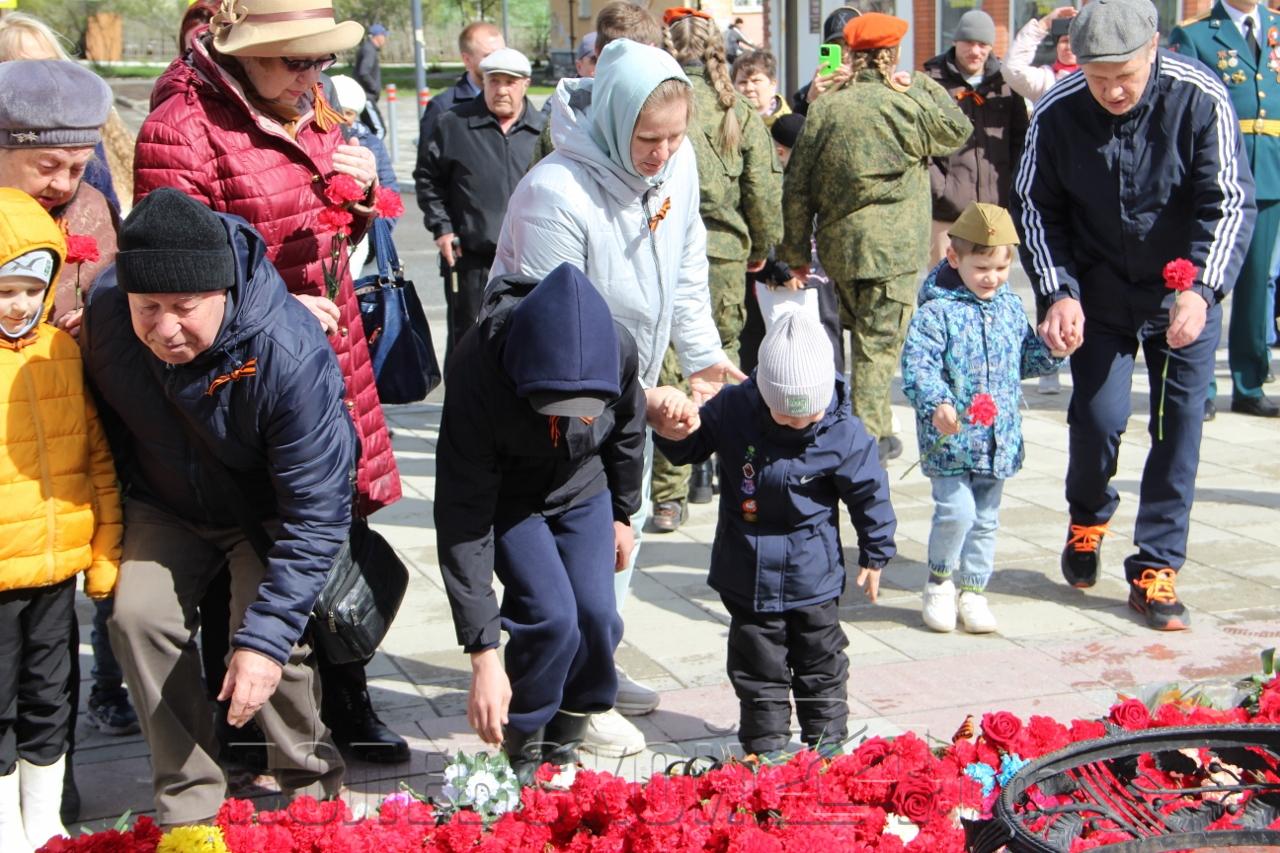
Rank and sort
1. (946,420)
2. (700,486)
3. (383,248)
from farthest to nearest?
(700,486) < (946,420) < (383,248)

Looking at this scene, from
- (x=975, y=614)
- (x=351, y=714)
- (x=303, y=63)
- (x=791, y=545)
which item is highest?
(x=303, y=63)

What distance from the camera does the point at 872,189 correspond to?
6855 mm

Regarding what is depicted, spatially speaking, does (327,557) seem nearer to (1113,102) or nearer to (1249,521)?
(1113,102)

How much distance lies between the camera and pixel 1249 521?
6566mm

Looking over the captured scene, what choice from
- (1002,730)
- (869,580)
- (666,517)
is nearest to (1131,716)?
(1002,730)

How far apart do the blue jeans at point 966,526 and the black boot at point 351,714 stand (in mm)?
1955

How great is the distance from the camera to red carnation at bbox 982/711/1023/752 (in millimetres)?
3360

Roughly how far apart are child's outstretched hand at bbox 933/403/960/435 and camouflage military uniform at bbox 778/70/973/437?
197 cm

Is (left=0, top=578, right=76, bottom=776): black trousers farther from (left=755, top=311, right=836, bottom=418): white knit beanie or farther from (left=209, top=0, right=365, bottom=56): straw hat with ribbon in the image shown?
(left=755, top=311, right=836, bottom=418): white knit beanie

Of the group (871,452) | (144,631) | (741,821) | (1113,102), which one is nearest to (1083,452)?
(1113,102)

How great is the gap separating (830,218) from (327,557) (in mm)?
3944

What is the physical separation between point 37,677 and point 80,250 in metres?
1.04

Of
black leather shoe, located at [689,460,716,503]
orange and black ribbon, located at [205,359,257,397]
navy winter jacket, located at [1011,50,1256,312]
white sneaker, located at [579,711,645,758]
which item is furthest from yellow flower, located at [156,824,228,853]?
black leather shoe, located at [689,460,716,503]

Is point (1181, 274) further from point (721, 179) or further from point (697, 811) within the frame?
point (697, 811)
